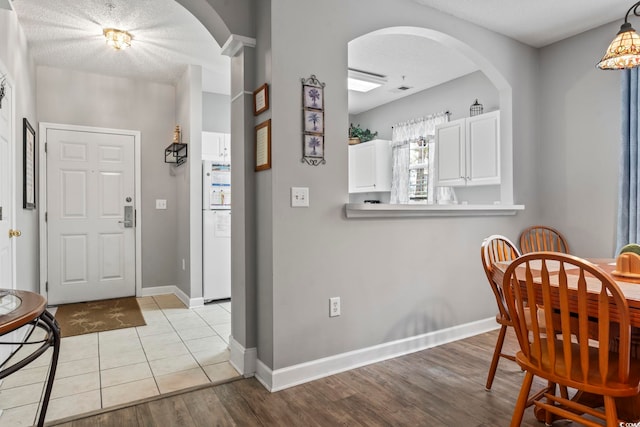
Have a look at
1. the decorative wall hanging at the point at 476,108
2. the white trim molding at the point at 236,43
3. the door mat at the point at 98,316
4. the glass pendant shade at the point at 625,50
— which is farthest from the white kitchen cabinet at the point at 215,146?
the glass pendant shade at the point at 625,50

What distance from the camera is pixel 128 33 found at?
3439 mm

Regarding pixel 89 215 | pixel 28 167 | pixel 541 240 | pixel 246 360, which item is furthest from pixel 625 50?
pixel 89 215

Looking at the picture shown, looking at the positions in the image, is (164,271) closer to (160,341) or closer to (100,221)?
(100,221)

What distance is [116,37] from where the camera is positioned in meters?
3.38

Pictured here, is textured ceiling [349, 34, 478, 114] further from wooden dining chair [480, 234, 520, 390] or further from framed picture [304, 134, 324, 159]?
wooden dining chair [480, 234, 520, 390]

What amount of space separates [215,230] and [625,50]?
148 inches

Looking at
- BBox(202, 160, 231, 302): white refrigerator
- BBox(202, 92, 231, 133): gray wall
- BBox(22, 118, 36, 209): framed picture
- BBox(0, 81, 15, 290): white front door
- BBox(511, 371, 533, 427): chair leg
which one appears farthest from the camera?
BBox(202, 92, 231, 133): gray wall

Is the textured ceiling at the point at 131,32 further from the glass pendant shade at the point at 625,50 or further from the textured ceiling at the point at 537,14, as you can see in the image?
the glass pendant shade at the point at 625,50

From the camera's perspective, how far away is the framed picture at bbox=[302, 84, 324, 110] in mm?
2396

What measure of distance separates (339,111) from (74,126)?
3438 millimetres

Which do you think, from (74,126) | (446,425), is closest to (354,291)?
(446,425)

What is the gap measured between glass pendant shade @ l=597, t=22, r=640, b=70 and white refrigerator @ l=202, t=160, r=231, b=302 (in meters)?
3.52

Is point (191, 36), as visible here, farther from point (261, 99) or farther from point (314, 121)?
point (314, 121)

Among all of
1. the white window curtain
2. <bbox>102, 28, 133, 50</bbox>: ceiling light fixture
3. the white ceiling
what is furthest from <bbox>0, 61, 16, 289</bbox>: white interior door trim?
the white window curtain
